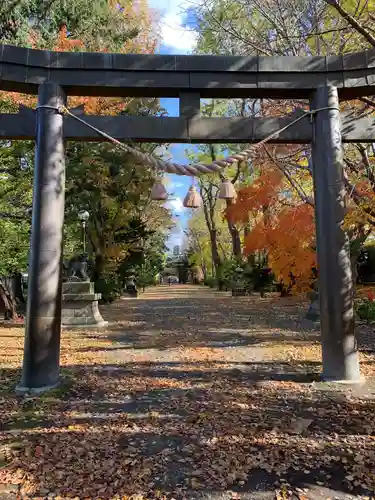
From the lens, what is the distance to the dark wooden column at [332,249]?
5555 mm

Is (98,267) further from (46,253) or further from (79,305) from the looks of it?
(46,253)

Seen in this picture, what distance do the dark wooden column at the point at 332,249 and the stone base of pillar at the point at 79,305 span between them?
8.44 metres

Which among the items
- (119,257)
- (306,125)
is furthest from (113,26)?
(306,125)

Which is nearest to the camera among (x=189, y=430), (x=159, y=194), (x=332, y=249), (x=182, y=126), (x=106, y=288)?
(x=189, y=430)

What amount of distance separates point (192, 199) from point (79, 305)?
26.8 ft

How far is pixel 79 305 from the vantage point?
41.2 ft

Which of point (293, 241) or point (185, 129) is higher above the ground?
point (185, 129)

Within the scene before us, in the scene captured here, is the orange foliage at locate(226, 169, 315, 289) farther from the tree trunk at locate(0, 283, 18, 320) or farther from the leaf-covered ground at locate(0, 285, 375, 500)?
the tree trunk at locate(0, 283, 18, 320)

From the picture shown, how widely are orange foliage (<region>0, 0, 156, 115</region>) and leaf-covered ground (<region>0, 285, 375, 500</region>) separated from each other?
23.7 ft

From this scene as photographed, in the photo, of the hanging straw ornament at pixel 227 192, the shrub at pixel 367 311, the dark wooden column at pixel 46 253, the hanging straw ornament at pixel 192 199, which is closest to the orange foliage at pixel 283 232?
the shrub at pixel 367 311

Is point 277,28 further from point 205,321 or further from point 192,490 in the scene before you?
point 192,490

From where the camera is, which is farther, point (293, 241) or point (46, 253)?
point (293, 241)

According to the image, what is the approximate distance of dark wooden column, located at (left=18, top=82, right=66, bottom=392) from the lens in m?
5.33

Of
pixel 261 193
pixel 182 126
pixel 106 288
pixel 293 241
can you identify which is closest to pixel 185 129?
pixel 182 126
